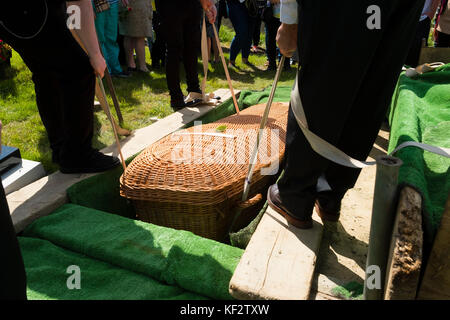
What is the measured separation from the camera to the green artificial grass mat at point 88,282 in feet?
5.10

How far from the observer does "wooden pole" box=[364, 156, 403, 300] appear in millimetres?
1084

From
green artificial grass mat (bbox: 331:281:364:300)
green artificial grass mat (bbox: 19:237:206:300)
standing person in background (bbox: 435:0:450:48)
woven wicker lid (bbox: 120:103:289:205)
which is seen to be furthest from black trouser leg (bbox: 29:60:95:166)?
standing person in background (bbox: 435:0:450:48)

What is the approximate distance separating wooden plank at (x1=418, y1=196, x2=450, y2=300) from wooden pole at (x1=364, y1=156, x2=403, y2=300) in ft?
0.42

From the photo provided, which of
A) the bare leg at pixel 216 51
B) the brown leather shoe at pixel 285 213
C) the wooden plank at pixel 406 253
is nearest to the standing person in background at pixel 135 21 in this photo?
the bare leg at pixel 216 51

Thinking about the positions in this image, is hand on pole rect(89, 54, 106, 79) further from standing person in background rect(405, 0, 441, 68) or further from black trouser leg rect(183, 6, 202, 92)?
standing person in background rect(405, 0, 441, 68)

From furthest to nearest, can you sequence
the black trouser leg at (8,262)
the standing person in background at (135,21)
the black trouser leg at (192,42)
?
the standing person in background at (135,21)
the black trouser leg at (192,42)
the black trouser leg at (8,262)

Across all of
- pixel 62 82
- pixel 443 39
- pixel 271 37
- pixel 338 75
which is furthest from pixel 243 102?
pixel 271 37

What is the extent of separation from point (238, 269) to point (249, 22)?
6121 millimetres

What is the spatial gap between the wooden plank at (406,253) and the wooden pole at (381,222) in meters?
0.05

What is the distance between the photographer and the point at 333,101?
4.66 feet

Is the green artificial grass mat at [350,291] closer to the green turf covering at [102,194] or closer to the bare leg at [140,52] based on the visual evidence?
the green turf covering at [102,194]

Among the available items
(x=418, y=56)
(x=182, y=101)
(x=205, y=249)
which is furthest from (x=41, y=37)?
(x=418, y=56)

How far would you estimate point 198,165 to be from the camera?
220 cm

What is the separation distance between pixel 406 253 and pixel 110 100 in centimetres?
401
